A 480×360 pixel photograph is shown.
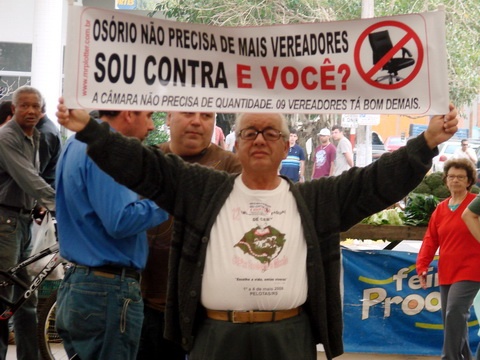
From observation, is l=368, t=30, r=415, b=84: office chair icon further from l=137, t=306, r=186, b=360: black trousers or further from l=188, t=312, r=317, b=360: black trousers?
l=137, t=306, r=186, b=360: black trousers

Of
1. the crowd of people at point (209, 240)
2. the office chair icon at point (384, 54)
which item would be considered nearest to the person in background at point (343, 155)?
the crowd of people at point (209, 240)

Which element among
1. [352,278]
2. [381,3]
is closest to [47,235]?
[352,278]

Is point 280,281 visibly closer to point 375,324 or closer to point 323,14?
point 375,324

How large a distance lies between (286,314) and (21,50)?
20848 mm

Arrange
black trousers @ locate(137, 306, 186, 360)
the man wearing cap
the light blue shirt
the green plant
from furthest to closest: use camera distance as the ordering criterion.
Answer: the man wearing cap < the green plant < black trousers @ locate(137, 306, 186, 360) < the light blue shirt

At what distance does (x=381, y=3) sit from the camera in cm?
2475

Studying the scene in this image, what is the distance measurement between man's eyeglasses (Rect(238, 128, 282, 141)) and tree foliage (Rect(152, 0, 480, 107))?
64.9ft

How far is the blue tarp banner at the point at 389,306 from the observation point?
8688 millimetres

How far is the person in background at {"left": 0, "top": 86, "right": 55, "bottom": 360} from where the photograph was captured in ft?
23.3

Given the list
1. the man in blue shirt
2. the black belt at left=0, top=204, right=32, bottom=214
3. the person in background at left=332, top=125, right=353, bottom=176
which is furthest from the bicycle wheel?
the person in background at left=332, top=125, right=353, bottom=176

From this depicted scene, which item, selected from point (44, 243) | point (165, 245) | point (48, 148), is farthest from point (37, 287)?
point (165, 245)

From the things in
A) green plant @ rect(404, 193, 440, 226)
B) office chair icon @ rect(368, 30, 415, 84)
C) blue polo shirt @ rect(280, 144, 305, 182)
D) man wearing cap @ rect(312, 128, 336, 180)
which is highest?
man wearing cap @ rect(312, 128, 336, 180)

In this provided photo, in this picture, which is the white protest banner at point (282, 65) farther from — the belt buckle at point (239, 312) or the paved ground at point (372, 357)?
the paved ground at point (372, 357)

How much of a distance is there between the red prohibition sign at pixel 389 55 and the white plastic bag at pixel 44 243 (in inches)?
157
